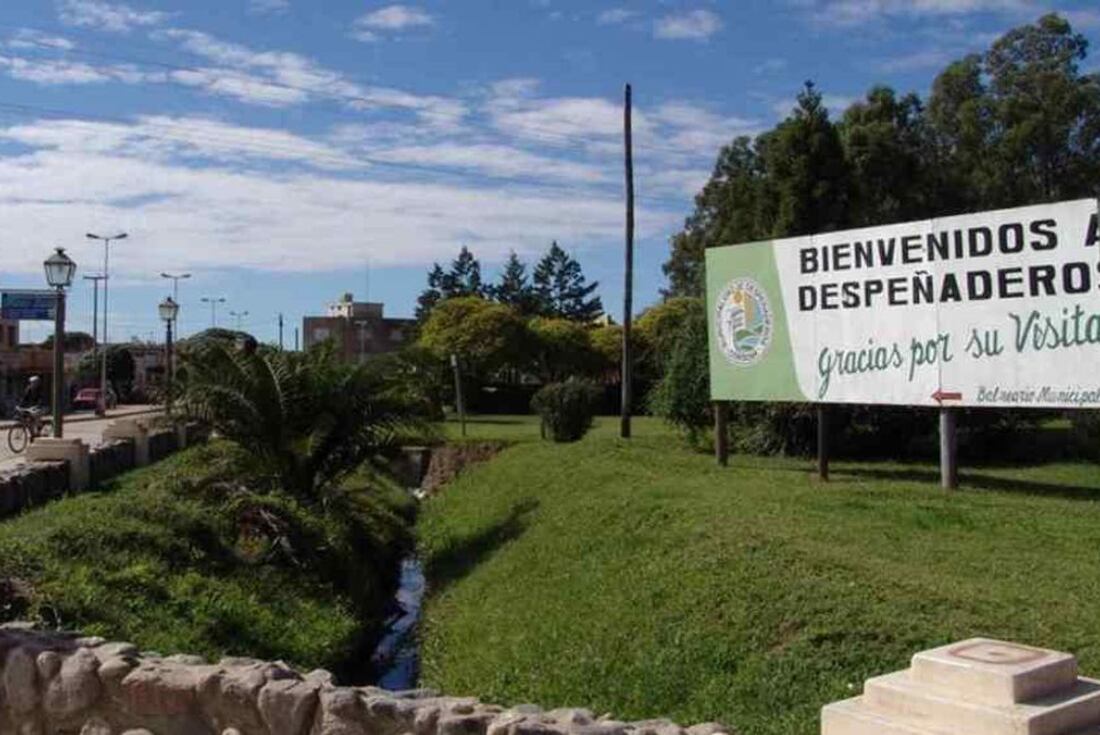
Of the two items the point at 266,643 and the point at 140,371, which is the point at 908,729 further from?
the point at 140,371

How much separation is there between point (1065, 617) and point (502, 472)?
16.1m

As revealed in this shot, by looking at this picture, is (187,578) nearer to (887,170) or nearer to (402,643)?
(402,643)

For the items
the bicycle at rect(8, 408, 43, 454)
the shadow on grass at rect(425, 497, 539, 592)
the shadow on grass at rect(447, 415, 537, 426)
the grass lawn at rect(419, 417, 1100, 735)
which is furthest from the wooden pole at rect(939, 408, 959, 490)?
the shadow on grass at rect(447, 415, 537, 426)

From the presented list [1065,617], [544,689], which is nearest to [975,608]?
[1065,617]

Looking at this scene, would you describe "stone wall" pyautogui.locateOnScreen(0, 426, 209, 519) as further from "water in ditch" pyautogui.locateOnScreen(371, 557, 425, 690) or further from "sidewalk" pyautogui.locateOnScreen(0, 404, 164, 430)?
"sidewalk" pyautogui.locateOnScreen(0, 404, 164, 430)

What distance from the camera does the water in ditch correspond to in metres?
12.5

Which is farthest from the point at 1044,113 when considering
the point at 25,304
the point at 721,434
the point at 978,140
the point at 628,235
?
the point at 25,304

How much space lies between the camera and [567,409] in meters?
27.1

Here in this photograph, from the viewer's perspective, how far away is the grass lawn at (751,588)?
767 centimetres

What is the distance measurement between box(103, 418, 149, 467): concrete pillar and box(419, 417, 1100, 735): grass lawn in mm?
9227

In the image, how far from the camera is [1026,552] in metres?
10.2

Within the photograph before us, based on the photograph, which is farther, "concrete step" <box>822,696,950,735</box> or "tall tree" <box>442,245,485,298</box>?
"tall tree" <box>442,245,485,298</box>

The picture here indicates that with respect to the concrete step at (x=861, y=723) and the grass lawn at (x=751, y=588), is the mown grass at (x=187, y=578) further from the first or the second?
the concrete step at (x=861, y=723)

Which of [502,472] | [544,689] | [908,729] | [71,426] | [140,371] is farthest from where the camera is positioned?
[140,371]
